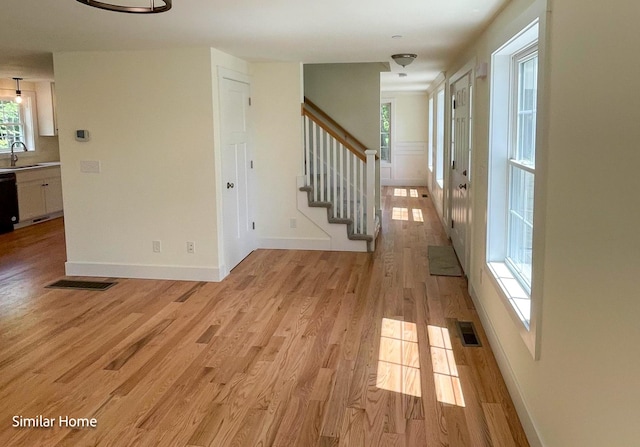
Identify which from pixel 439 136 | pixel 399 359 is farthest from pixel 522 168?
pixel 439 136

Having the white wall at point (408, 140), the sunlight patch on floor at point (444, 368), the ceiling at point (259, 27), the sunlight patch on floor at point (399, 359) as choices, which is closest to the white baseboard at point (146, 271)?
the sunlight patch on floor at point (399, 359)

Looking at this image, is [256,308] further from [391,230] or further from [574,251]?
[391,230]

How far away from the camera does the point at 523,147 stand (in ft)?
12.0

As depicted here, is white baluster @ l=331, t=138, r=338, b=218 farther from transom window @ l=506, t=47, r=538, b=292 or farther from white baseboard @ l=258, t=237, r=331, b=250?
transom window @ l=506, t=47, r=538, b=292

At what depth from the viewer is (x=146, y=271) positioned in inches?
222

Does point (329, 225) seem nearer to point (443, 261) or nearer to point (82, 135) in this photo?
point (443, 261)

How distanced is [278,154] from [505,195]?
11.0ft

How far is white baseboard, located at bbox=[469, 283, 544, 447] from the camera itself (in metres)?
2.59

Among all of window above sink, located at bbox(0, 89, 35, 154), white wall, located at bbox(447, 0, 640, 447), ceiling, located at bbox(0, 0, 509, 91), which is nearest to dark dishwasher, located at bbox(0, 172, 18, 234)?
window above sink, located at bbox(0, 89, 35, 154)

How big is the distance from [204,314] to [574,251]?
10.5 ft

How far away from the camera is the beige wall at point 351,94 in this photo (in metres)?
7.94

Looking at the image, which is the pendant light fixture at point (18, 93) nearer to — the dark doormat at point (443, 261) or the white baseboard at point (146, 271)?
the white baseboard at point (146, 271)

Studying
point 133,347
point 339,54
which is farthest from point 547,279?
point 339,54

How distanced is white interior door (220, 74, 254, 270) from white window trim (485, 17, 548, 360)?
2.69 m
